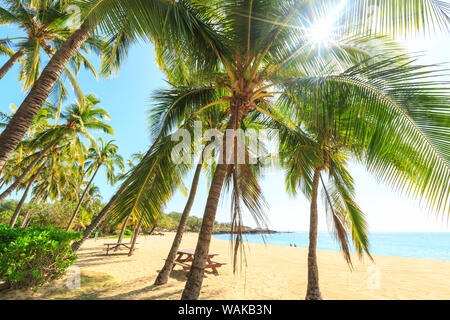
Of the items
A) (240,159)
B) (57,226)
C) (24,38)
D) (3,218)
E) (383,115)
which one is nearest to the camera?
(383,115)

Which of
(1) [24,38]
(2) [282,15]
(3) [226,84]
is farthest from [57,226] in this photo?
(2) [282,15]

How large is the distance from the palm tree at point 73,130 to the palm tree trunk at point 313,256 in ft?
35.4

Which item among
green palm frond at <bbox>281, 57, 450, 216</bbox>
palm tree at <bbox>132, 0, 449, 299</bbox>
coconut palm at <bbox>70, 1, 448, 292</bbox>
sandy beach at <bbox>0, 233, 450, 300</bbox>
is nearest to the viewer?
green palm frond at <bbox>281, 57, 450, 216</bbox>

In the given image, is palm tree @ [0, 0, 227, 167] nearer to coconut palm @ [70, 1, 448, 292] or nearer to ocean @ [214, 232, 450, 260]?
coconut palm @ [70, 1, 448, 292]

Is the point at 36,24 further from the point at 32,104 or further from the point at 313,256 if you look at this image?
the point at 313,256

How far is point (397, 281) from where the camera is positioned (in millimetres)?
8148

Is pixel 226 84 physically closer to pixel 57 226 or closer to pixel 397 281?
pixel 397 281

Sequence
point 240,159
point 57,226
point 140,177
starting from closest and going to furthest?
1. point 240,159
2. point 140,177
3. point 57,226

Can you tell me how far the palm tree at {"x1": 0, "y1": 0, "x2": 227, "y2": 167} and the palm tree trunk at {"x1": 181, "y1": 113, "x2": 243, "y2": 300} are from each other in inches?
64.0

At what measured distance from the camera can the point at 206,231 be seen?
3.44 meters

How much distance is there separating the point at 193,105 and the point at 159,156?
1.63 metres

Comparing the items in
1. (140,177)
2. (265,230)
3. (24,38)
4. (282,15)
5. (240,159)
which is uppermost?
(24,38)

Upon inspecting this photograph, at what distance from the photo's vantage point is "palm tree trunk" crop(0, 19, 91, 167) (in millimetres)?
3337

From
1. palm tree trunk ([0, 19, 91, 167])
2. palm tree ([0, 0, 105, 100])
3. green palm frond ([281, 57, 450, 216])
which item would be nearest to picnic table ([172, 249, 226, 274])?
palm tree trunk ([0, 19, 91, 167])
